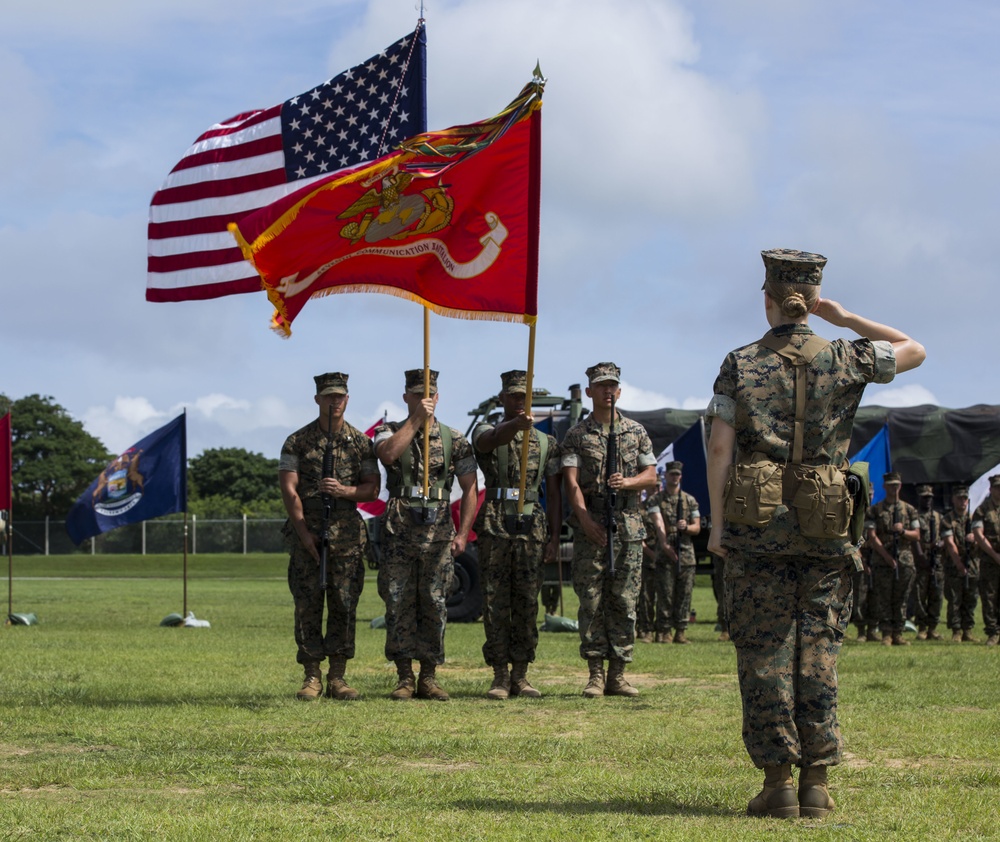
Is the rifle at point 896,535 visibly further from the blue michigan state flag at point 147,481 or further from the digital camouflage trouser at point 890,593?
the blue michigan state flag at point 147,481

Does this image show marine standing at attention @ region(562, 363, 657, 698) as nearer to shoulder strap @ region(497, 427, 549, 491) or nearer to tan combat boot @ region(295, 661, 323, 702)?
shoulder strap @ region(497, 427, 549, 491)

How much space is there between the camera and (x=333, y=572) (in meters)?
9.97

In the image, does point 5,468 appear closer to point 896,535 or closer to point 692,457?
point 692,457

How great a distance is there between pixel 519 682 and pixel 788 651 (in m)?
4.71

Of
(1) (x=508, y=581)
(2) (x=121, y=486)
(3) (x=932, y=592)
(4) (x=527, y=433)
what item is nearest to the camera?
(4) (x=527, y=433)

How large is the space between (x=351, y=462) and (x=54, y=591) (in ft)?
74.8

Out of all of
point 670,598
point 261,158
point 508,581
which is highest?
point 261,158

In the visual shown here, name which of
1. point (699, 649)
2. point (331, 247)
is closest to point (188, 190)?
point (331, 247)

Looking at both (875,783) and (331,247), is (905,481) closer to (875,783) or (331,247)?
(331,247)

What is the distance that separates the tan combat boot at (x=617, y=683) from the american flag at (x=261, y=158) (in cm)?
436

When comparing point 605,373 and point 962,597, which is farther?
point 962,597

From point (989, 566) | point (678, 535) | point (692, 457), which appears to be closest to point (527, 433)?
point (678, 535)

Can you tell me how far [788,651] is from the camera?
5773 mm

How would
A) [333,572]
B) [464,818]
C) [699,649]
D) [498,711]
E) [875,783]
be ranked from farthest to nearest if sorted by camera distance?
[699,649] → [333,572] → [498,711] → [875,783] → [464,818]
